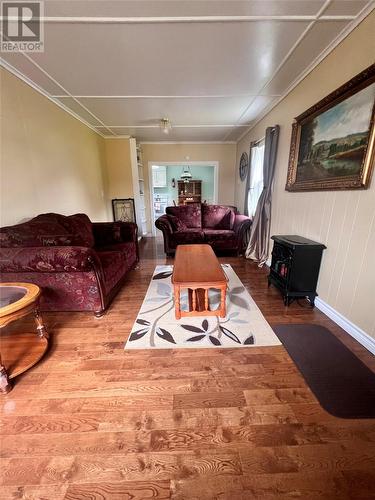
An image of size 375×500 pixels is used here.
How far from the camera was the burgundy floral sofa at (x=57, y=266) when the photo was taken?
5.74 feet

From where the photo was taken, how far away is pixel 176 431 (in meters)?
1.04

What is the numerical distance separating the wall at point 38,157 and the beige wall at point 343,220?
10.5 ft

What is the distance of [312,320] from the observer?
6.28 feet

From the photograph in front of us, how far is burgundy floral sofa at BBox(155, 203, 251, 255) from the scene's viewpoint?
3.66 meters

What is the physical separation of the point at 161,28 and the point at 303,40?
123cm

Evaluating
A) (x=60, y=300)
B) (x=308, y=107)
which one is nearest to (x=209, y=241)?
(x=308, y=107)

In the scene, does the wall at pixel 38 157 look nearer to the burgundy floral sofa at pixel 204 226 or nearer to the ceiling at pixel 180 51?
the ceiling at pixel 180 51

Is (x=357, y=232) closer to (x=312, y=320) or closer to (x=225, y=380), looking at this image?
(x=312, y=320)

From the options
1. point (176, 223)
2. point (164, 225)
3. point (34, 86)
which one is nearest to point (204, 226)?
point (176, 223)

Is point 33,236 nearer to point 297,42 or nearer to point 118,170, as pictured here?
point 297,42

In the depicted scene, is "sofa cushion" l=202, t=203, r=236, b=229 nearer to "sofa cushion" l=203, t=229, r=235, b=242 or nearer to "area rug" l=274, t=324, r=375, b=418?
"sofa cushion" l=203, t=229, r=235, b=242

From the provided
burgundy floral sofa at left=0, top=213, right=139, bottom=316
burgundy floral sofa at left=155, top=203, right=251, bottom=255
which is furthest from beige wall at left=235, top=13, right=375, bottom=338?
burgundy floral sofa at left=0, top=213, right=139, bottom=316

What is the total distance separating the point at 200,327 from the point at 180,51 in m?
2.55

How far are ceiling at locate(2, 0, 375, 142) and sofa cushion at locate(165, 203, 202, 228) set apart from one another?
1.79 m
